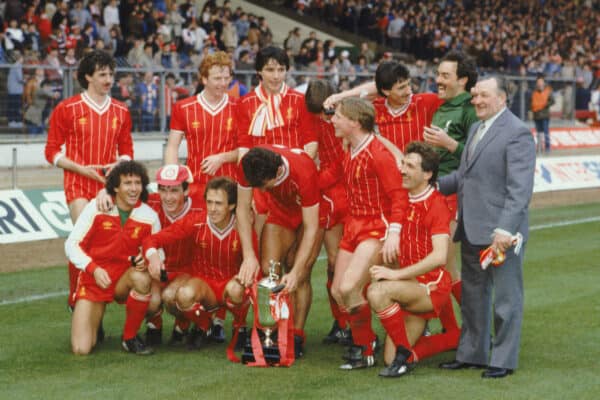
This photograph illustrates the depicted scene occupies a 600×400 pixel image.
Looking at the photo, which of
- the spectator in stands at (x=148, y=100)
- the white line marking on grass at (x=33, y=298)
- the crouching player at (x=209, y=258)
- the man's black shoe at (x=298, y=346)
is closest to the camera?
the man's black shoe at (x=298, y=346)

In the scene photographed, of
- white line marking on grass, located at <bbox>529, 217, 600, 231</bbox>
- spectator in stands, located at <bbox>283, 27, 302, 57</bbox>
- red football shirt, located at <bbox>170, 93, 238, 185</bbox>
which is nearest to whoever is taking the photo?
red football shirt, located at <bbox>170, 93, 238, 185</bbox>

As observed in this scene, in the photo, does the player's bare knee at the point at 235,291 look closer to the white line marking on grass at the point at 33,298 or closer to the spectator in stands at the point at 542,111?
the white line marking on grass at the point at 33,298

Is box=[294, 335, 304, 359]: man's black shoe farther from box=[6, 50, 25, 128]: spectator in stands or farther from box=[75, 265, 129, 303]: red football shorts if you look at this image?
box=[6, 50, 25, 128]: spectator in stands

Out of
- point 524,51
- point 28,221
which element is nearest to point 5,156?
point 28,221

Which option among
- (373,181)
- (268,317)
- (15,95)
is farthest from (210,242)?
(15,95)

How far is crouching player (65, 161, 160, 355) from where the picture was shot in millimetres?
7816

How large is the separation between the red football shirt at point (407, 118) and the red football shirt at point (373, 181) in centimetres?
81

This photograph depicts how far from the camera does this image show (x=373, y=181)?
24.4ft

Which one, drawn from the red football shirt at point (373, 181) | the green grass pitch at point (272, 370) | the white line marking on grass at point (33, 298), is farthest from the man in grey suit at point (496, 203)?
the white line marking on grass at point (33, 298)

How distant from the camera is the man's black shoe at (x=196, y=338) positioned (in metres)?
8.04

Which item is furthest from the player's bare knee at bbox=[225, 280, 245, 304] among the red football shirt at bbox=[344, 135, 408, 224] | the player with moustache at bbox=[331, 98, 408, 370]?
the red football shirt at bbox=[344, 135, 408, 224]

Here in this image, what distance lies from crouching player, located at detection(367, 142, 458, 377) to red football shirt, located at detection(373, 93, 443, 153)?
881 millimetres

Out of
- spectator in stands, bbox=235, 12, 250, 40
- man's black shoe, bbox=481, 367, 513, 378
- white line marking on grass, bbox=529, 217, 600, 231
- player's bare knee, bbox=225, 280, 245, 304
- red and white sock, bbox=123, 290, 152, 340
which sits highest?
spectator in stands, bbox=235, 12, 250, 40

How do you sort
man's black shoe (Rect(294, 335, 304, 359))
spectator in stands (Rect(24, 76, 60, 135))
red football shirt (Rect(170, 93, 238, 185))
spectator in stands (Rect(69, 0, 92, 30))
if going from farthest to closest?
spectator in stands (Rect(69, 0, 92, 30)), spectator in stands (Rect(24, 76, 60, 135)), red football shirt (Rect(170, 93, 238, 185)), man's black shoe (Rect(294, 335, 304, 359))
